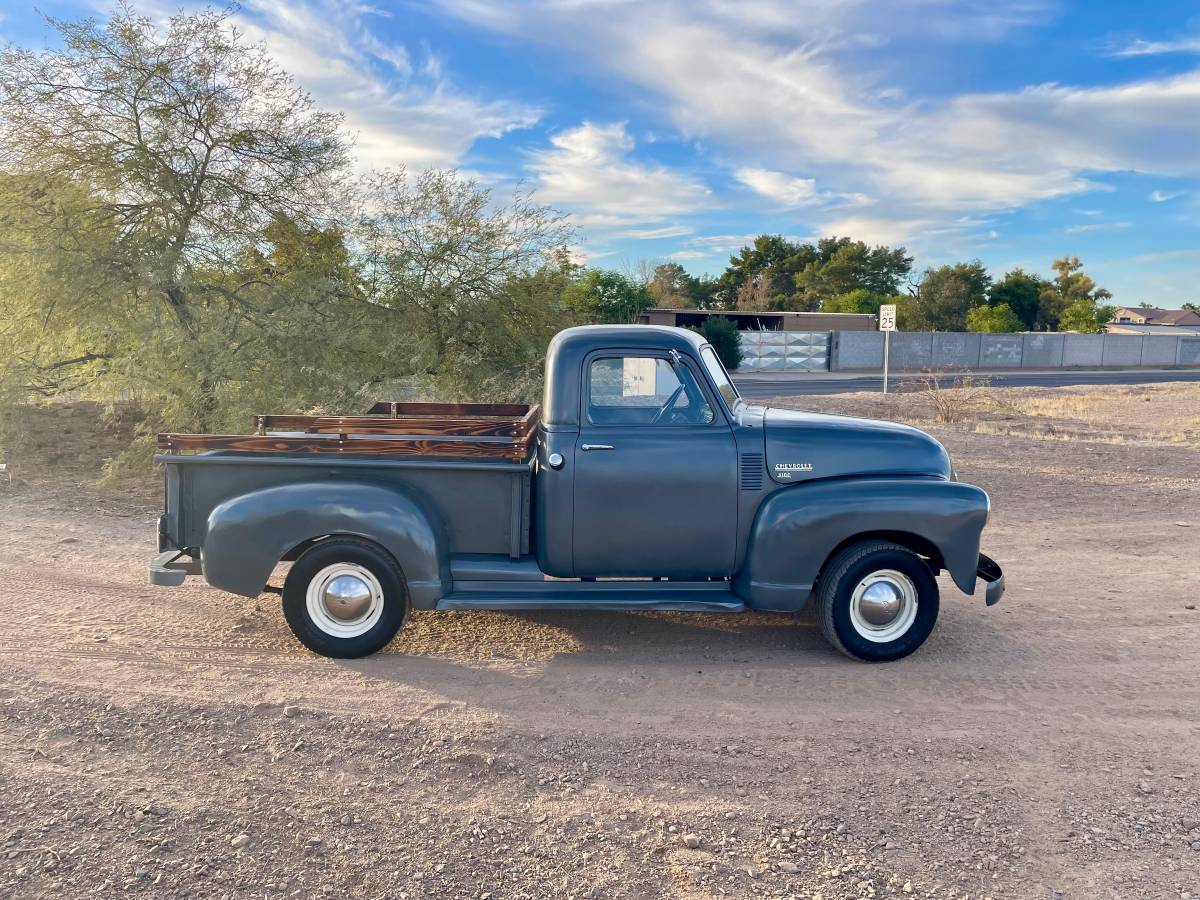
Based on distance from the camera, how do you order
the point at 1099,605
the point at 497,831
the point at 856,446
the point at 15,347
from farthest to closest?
the point at 15,347 → the point at 1099,605 → the point at 856,446 → the point at 497,831

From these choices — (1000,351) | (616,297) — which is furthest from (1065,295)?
(616,297)

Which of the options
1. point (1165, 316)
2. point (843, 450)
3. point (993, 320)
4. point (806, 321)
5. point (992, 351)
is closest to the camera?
point (843, 450)

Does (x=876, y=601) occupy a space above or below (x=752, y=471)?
below

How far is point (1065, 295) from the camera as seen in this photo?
72.2 meters

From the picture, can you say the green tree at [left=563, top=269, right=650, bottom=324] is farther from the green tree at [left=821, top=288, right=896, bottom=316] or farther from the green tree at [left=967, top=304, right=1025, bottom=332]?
the green tree at [left=967, top=304, right=1025, bottom=332]

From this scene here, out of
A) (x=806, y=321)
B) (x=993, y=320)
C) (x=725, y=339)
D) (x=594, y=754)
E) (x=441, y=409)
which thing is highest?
(x=993, y=320)

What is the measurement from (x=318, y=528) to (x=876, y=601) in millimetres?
3399

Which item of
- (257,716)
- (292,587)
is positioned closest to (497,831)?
(257,716)

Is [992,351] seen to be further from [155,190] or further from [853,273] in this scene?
[155,190]

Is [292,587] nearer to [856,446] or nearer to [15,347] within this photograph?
[856,446]

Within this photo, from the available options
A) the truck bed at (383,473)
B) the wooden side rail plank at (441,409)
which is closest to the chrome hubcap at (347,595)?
the truck bed at (383,473)

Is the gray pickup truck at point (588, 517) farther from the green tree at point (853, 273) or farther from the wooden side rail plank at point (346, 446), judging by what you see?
A: the green tree at point (853, 273)

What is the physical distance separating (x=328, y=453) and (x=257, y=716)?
157 centimetres

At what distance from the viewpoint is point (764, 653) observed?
568cm
